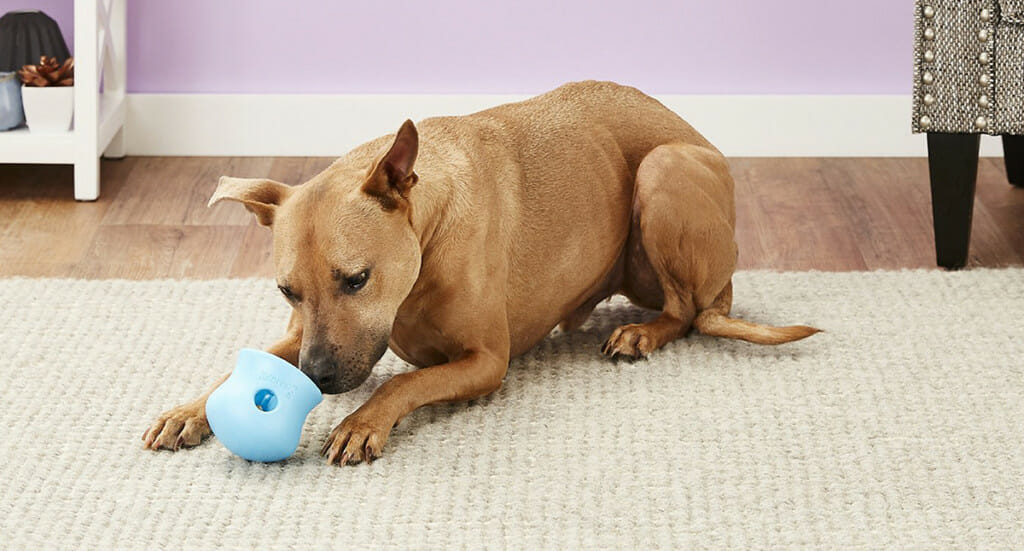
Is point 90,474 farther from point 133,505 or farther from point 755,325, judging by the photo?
point 755,325

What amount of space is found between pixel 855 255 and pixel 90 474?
5.78ft

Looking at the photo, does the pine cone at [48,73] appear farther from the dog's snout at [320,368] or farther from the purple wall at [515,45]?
the dog's snout at [320,368]

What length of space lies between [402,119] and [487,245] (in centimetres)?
162

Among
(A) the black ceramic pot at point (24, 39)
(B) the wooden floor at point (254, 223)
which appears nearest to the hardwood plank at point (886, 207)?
(B) the wooden floor at point (254, 223)

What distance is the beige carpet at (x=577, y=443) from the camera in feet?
5.61

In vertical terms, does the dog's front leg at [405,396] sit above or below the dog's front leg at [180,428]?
above

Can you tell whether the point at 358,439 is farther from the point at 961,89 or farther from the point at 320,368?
the point at 961,89

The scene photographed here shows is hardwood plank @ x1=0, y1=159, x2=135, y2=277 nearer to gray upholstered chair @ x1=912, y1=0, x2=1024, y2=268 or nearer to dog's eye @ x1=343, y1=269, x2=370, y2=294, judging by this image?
dog's eye @ x1=343, y1=269, x2=370, y2=294

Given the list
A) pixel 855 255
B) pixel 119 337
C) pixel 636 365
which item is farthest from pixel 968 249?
pixel 119 337

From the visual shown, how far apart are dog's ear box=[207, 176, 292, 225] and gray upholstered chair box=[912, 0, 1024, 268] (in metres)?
1.45

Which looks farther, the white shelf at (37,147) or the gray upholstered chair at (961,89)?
the white shelf at (37,147)

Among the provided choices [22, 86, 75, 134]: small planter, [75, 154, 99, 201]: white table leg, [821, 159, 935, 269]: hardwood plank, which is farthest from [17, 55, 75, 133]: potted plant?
[821, 159, 935, 269]: hardwood plank

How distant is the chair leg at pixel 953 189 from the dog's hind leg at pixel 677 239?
2.05ft

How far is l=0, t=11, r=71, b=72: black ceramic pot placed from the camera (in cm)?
327
